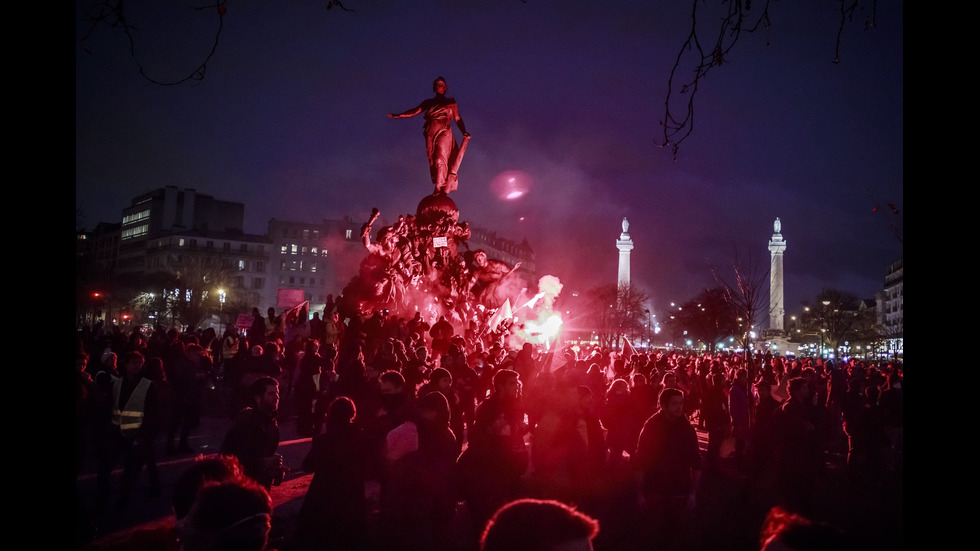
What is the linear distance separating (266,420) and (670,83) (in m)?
4.47

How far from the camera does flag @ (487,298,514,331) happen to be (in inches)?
942

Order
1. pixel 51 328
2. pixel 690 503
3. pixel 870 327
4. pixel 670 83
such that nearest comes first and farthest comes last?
pixel 51 328, pixel 670 83, pixel 690 503, pixel 870 327

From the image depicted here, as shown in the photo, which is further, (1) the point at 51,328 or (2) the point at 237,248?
(2) the point at 237,248

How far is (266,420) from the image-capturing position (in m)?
5.43

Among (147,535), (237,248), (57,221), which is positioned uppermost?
(237,248)

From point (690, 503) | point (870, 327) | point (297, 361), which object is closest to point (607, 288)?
point (870, 327)

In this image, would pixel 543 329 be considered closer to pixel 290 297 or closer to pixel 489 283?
pixel 489 283

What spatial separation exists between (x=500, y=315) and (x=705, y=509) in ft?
52.5

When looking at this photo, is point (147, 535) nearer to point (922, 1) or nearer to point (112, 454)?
point (922, 1)

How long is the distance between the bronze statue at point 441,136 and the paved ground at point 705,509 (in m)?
16.4

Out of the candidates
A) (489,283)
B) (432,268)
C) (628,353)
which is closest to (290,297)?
(432,268)

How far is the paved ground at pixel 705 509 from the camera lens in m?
6.99

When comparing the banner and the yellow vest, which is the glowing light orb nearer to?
the banner

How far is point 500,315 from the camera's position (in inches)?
960
